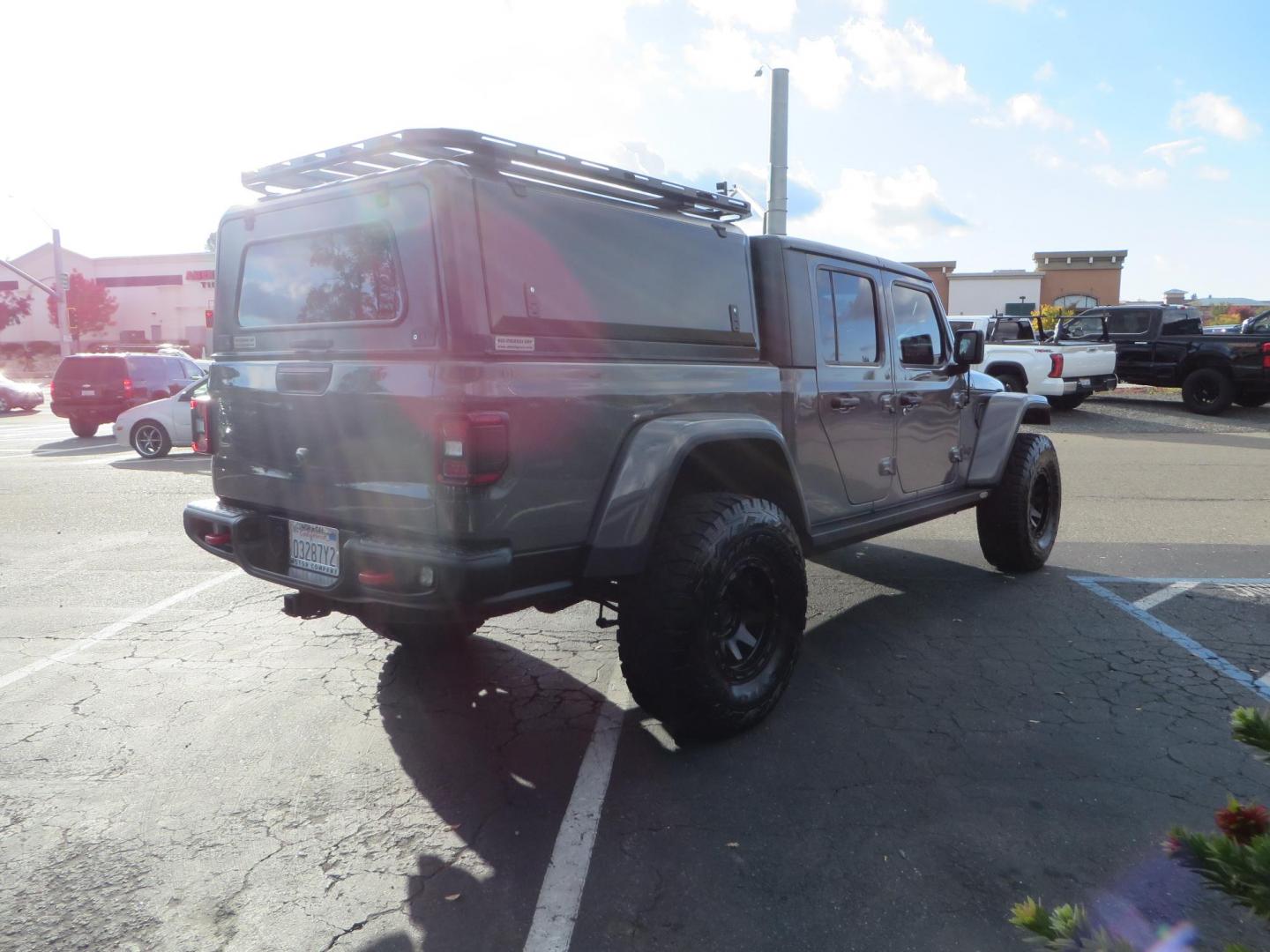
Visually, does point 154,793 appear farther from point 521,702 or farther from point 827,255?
point 827,255

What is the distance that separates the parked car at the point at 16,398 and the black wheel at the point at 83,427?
947 centimetres

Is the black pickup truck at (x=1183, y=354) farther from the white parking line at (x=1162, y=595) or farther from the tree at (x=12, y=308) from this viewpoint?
the tree at (x=12, y=308)

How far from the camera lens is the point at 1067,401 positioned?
17094mm

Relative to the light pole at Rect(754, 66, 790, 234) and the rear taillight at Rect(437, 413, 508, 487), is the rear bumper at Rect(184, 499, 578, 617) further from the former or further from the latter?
the light pole at Rect(754, 66, 790, 234)

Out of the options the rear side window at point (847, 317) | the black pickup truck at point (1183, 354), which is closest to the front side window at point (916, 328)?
the rear side window at point (847, 317)

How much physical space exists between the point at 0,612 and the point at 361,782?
364cm

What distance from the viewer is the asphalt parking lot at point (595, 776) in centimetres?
258

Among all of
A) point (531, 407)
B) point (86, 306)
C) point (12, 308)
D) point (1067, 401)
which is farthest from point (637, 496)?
→ point (12, 308)

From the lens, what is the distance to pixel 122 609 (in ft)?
18.3

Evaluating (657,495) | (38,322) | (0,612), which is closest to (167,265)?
(38,322)

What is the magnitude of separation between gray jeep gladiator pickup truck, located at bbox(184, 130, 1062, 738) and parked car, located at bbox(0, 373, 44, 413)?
24612mm

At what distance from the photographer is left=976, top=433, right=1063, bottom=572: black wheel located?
5887 millimetres

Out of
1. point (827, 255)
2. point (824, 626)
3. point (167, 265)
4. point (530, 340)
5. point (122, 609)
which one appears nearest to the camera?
point (530, 340)

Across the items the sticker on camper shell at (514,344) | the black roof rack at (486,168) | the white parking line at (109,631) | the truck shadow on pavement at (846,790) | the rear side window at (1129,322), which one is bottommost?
the truck shadow on pavement at (846,790)
